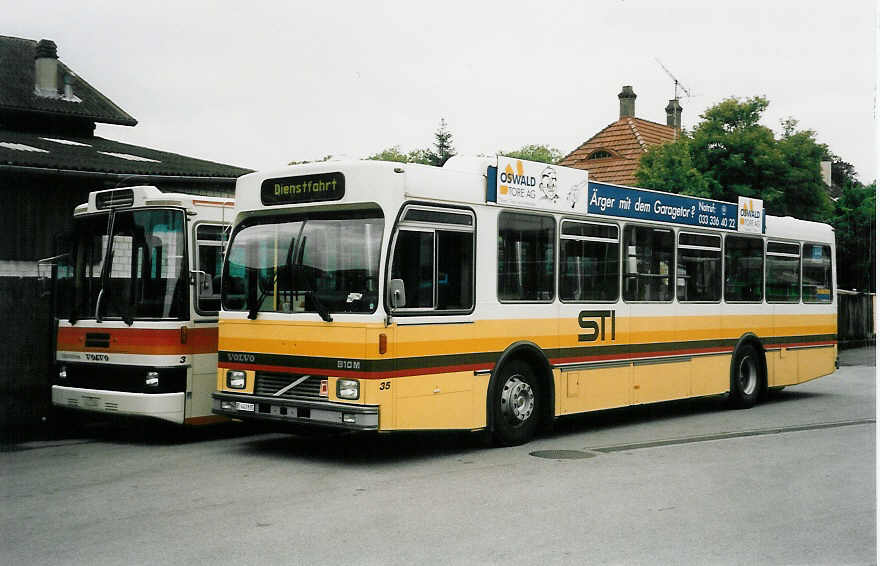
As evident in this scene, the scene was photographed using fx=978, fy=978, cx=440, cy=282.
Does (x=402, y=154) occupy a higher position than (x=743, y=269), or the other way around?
(x=402, y=154)

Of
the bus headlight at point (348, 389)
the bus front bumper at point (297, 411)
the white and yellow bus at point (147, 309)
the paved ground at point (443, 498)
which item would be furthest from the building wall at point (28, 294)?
the bus headlight at point (348, 389)

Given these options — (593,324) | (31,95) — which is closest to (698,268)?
(593,324)

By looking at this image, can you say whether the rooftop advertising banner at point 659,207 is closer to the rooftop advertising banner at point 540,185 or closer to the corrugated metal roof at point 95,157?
the rooftop advertising banner at point 540,185

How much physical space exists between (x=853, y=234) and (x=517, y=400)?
2473 centimetres

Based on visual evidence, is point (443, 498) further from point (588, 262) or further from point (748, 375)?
point (748, 375)

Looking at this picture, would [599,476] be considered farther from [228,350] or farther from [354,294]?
[228,350]

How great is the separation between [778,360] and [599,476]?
→ 8.06 m

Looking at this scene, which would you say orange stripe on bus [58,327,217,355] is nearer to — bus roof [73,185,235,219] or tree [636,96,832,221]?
bus roof [73,185,235,219]

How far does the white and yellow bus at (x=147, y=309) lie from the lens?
428 inches

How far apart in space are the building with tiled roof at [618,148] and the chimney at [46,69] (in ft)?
71.7

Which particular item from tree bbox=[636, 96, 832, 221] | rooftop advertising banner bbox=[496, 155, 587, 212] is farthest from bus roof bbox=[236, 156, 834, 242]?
tree bbox=[636, 96, 832, 221]

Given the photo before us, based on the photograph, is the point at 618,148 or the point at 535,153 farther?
the point at 535,153

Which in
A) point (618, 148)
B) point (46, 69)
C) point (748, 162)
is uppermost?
point (618, 148)

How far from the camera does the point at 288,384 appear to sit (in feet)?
32.2
